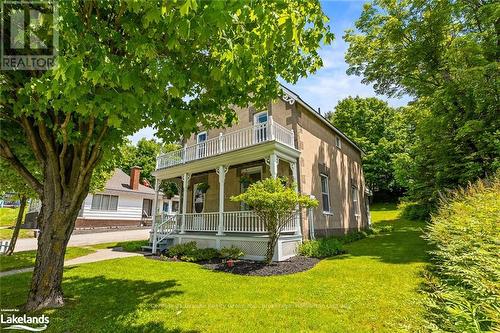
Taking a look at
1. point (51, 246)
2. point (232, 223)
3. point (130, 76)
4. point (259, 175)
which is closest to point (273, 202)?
point (232, 223)

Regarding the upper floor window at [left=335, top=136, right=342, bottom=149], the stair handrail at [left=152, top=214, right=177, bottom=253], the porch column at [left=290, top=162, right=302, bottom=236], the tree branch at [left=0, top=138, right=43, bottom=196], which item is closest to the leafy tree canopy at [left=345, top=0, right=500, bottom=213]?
the upper floor window at [left=335, top=136, right=342, bottom=149]

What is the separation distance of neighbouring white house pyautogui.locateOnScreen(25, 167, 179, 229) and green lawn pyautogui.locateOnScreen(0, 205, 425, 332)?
17224 mm

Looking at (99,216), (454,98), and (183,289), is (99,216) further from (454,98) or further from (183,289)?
(454,98)

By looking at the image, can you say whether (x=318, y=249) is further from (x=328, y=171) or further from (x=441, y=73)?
(x=441, y=73)


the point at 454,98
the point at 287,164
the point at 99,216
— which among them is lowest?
the point at 99,216

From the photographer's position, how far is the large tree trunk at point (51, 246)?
5531 mm

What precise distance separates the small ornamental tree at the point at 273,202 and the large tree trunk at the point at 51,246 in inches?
219

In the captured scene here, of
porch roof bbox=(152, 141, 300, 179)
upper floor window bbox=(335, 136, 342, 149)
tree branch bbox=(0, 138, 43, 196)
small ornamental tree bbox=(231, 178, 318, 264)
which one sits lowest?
small ornamental tree bbox=(231, 178, 318, 264)

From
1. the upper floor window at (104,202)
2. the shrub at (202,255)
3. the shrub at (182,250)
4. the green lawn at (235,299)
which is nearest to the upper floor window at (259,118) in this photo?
the shrub at (202,255)

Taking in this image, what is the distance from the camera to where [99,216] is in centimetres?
2723

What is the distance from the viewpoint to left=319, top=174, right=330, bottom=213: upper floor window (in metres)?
15.5

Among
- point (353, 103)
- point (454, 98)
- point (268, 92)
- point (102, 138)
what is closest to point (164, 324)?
point (102, 138)

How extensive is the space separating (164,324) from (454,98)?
1529cm

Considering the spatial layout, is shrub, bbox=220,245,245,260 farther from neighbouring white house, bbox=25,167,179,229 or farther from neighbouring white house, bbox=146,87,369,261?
neighbouring white house, bbox=25,167,179,229
